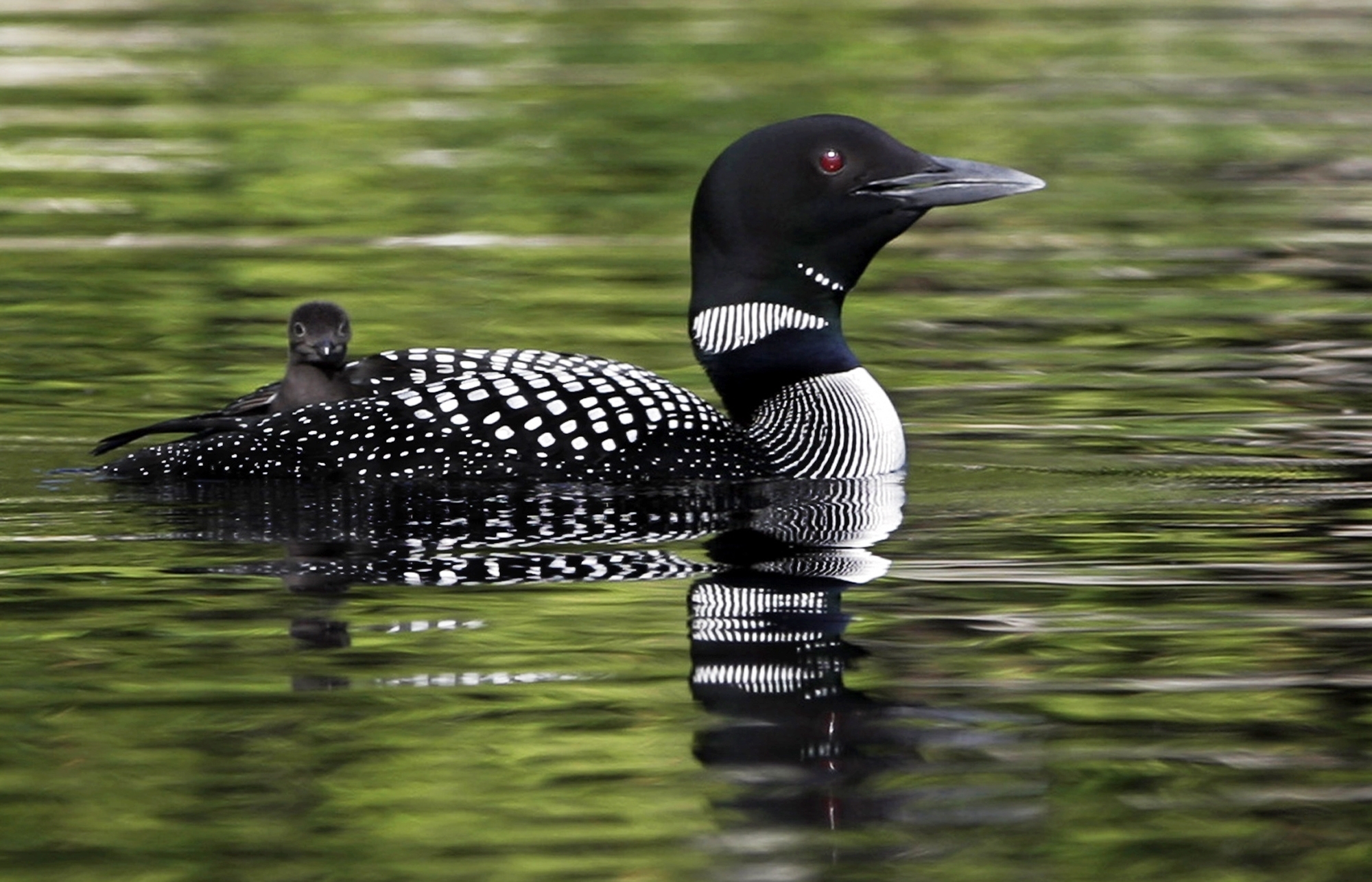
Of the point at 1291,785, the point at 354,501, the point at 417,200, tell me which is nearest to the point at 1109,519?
the point at 354,501

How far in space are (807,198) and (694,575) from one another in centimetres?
145

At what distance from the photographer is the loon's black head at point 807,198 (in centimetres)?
653

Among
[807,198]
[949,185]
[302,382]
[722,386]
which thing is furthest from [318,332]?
[949,185]

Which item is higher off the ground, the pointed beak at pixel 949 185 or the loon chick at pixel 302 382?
the pointed beak at pixel 949 185

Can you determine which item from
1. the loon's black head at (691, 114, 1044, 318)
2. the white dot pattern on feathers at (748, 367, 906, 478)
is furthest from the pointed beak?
the white dot pattern on feathers at (748, 367, 906, 478)

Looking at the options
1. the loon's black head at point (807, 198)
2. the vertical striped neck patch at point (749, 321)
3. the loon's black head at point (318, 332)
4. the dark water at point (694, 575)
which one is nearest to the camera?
the dark water at point (694, 575)

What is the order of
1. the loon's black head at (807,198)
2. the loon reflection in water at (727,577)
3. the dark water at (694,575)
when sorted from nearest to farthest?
the dark water at (694,575), the loon reflection in water at (727,577), the loon's black head at (807,198)

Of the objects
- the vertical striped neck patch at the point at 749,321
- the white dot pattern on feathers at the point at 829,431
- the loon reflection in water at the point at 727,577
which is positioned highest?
the vertical striped neck patch at the point at 749,321

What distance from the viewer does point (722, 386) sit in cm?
676

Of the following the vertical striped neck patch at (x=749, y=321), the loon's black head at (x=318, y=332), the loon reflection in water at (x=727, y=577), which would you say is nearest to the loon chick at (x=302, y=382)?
the loon's black head at (x=318, y=332)

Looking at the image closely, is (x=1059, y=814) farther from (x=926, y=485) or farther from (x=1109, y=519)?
(x=926, y=485)

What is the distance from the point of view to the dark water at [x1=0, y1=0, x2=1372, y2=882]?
12.4 feet

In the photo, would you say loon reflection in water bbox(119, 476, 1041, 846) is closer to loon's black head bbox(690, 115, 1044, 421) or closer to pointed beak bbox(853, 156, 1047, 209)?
loon's black head bbox(690, 115, 1044, 421)

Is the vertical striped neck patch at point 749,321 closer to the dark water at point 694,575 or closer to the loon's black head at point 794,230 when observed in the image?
the loon's black head at point 794,230
